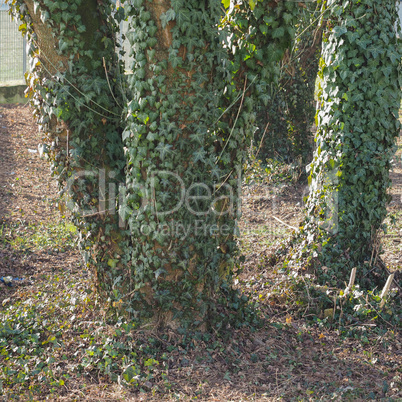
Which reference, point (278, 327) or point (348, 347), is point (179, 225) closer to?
point (278, 327)

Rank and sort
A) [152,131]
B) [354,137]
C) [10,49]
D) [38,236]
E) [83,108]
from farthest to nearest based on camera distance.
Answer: [10,49] < [38,236] < [354,137] < [83,108] < [152,131]

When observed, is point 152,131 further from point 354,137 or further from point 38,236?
point 38,236

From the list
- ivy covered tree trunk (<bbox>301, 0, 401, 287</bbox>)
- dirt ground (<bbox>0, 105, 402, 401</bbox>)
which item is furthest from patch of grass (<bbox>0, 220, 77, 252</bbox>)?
ivy covered tree trunk (<bbox>301, 0, 401, 287</bbox>)

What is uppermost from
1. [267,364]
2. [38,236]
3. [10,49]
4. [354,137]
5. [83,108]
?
[10,49]

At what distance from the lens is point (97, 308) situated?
434cm

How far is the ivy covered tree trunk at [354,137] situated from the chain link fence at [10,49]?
38.0ft

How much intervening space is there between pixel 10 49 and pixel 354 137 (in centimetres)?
1241

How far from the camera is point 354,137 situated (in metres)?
4.80

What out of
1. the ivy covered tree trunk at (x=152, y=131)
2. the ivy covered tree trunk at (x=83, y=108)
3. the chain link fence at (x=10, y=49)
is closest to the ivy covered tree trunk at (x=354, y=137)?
the ivy covered tree trunk at (x=152, y=131)

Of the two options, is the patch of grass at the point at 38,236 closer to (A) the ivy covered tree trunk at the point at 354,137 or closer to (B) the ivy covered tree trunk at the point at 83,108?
(B) the ivy covered tree trunk at the point at 83,108

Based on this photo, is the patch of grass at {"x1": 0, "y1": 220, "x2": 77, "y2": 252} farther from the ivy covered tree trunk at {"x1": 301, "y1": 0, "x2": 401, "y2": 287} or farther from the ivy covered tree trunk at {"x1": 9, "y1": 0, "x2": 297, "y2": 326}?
the ivy covered tree trunk at {"x1": 301, "y1": 0, "x2": 401, "y2": 287}

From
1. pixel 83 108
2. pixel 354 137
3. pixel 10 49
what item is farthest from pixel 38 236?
pixel 10 49

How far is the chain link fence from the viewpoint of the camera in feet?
45.4

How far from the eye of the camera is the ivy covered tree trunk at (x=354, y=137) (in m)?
4.63
